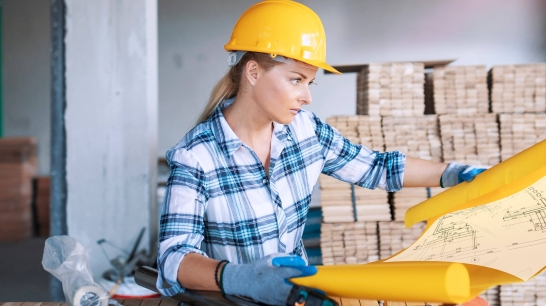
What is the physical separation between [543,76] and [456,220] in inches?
122

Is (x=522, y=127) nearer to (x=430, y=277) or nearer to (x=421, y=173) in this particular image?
(x=421, y=173)

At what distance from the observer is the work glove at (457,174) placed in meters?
1.93

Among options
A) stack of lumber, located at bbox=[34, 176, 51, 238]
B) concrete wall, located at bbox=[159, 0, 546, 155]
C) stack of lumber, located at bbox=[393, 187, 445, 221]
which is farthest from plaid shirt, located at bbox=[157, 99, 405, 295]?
stack of lumber, located at bbox=[34, 176, 51, 238]

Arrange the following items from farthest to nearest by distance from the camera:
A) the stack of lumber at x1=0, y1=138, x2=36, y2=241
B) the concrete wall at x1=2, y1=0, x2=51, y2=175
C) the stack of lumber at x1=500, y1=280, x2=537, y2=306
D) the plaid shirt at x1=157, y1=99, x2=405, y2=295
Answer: the concrete wall at x1=2, y1=0, x2=51, y2=175 → the stack of lumber at x1=0, y1=138, x2=36, y2=241 → the stack of lumber at x1=500, y1=280, x2=537, y2=306 → the plaid shirt at x1=157, y1=99, x2=405, y2=295

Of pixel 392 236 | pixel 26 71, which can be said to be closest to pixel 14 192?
pixel 26 71

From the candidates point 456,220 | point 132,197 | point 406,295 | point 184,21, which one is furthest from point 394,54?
point 406,295

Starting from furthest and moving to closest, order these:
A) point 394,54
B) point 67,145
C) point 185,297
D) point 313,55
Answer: point 394,54 → point 67,145 → point 313,55 → point 185,297

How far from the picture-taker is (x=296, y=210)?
2.09 metres

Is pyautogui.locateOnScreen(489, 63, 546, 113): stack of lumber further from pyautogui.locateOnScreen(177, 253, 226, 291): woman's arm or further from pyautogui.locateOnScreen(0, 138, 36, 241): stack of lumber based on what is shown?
pyautogui.locateOnScreen(0, 138, 36, 241): stack of lumber

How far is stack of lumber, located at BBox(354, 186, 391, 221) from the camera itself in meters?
4.27

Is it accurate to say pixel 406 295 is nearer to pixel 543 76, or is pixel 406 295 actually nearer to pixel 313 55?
pixel 313 55

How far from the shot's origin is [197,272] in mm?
1479

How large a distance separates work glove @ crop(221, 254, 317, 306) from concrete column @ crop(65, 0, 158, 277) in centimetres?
304

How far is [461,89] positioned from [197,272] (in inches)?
138
